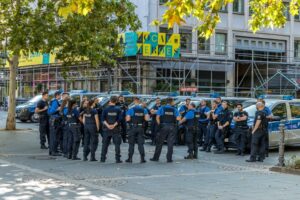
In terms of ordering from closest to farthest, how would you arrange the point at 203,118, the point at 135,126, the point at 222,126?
the point at 135,126 → the point at 222,126 → the point at 203,118

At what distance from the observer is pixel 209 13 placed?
10.2 m

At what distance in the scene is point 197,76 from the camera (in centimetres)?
3862

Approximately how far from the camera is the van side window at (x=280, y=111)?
58.2 ft

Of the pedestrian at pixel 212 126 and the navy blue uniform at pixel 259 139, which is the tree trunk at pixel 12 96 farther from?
the navy blue uniform at pixel 259 139

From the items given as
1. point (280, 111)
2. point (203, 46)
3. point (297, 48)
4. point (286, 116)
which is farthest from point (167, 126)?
point (297, 48)

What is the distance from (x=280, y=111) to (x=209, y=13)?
8.49 meters

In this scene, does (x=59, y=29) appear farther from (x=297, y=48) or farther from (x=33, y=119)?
(x=297, y=48)

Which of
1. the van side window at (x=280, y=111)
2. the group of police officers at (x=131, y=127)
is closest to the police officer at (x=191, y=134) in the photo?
the group of police officers at (x=131, y=127)

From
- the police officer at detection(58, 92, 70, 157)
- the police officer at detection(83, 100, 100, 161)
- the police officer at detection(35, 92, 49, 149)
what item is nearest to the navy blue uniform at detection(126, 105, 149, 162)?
the police officer at detection(83, 100, 100, 161)

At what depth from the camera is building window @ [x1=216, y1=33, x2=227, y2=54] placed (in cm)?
4062

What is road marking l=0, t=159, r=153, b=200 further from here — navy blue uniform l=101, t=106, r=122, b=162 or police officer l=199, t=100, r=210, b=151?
police officer l=199, t=100, r=210, b=151

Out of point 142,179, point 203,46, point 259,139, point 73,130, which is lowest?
point 142,179

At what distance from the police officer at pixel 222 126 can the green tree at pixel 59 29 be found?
18.1ft

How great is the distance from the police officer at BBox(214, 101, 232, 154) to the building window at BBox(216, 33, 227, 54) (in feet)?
77.7
